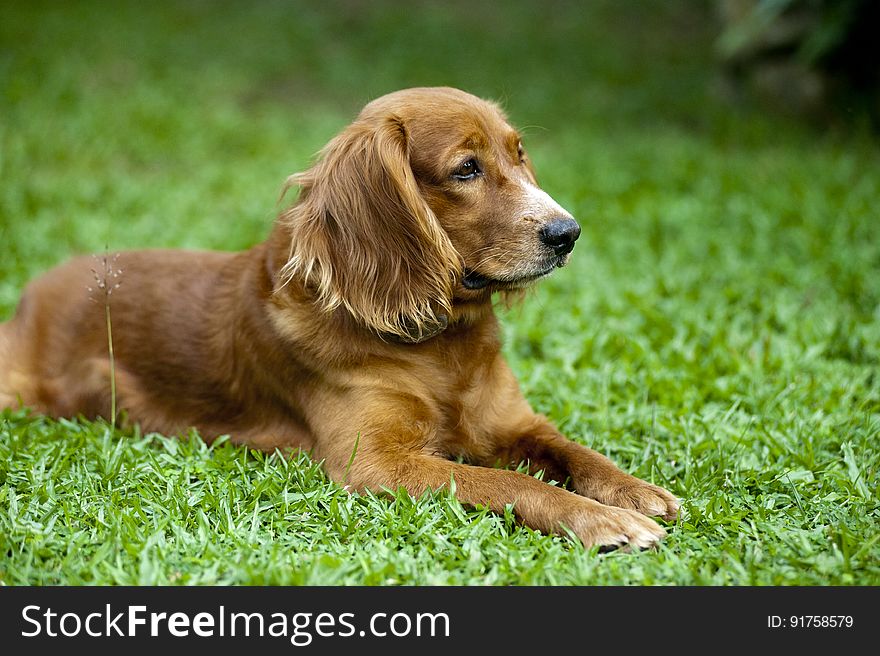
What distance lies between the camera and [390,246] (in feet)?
11.9

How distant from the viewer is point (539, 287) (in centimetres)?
632

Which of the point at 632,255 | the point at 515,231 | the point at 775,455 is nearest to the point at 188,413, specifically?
the point at 515,231

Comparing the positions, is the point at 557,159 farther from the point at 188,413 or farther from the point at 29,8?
the point at 29,8

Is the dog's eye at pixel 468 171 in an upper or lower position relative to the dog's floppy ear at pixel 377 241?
upper

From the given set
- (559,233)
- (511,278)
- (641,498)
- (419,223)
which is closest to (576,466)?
(641,498)

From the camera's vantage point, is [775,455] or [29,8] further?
[29,8]

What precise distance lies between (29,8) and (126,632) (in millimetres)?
12984

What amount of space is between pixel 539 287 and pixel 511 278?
8.70 ft

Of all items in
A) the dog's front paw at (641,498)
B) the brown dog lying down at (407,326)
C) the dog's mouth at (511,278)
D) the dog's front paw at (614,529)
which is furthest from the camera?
the dog's mouth at (511,278)

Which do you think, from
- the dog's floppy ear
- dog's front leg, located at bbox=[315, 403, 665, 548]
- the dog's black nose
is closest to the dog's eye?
the dog's floppy ear

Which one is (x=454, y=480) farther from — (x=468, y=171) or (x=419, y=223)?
(x=468, y=171)

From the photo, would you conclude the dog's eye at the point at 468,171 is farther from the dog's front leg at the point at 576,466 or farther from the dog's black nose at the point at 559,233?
the dog's front leg at the point at 576,466

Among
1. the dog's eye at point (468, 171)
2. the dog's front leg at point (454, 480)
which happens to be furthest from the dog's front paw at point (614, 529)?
the dog's eye at point (468, 171)

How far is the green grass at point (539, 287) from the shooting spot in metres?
3.17
